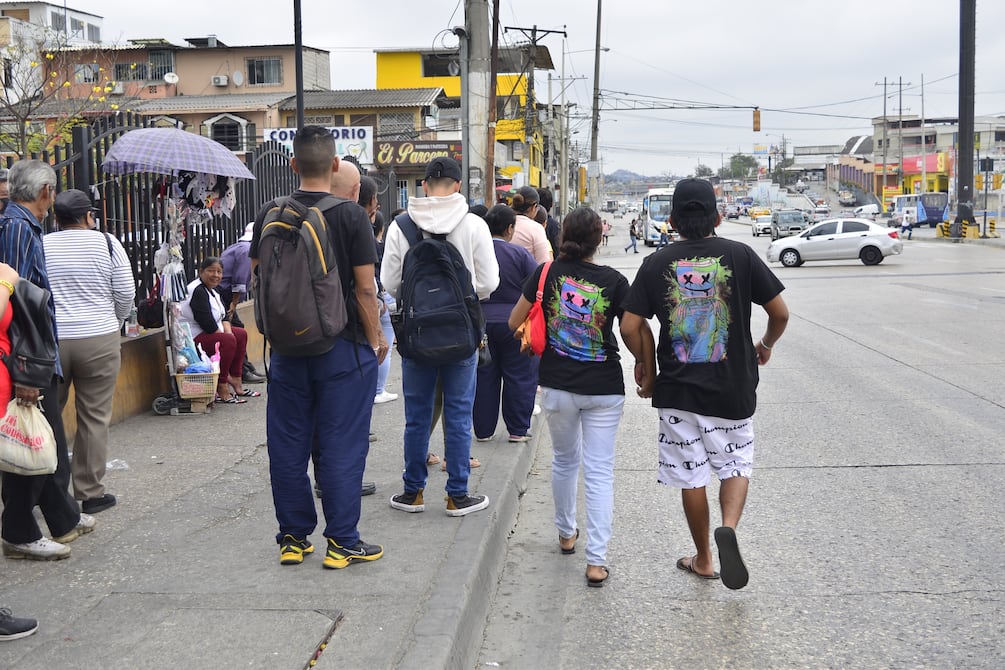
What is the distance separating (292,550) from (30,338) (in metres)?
1.53

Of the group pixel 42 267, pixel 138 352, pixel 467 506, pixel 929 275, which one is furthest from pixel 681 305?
pixel 929 275

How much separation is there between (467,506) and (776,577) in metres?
1.74

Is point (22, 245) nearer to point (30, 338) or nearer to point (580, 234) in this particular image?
point (30, 338)

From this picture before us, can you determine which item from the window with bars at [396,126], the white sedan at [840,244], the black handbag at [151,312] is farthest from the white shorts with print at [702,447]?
the window with bars at [396,126]

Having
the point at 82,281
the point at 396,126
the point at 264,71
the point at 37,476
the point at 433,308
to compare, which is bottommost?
the point at 37,476

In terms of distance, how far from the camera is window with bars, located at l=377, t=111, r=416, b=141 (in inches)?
2229

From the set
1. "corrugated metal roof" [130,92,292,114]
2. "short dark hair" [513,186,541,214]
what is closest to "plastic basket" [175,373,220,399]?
"short dark hair" [513,186,541,214]

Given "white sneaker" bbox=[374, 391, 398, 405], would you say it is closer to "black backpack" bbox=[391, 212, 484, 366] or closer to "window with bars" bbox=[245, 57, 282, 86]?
"black backpack" bbox=[391, 212, 484, 366]

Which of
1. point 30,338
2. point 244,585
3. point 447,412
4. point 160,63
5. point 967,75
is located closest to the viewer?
point 30,338

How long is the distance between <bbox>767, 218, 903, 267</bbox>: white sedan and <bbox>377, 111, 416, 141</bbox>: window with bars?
26.9 meters

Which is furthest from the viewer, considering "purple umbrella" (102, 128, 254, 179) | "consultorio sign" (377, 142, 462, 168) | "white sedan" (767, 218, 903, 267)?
"consultorio sign" (377, 142, 462, 168)

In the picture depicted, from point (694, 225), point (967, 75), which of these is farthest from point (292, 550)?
point (967, 75)

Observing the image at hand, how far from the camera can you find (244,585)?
4797mm

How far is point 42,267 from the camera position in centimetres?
541
